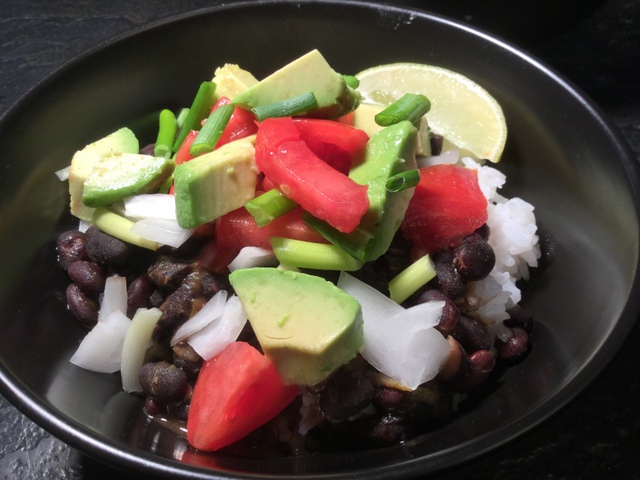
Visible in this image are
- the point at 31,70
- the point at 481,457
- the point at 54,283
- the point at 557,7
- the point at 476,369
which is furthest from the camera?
the point at 31,70

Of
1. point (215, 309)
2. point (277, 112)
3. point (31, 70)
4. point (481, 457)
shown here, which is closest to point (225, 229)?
point (215, 309)

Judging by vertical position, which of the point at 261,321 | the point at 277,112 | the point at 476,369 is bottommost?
the point at 476,369

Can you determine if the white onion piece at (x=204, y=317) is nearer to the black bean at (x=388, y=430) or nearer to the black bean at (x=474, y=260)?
the black bean at (x=388, y=430)

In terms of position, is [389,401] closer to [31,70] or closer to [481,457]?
[481,457]

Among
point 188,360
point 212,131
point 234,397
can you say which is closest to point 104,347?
point 188,360

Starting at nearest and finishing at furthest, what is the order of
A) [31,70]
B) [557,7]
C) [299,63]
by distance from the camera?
[299,63] → [557,7] → [31,70]

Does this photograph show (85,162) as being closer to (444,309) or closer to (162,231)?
(162,231)
